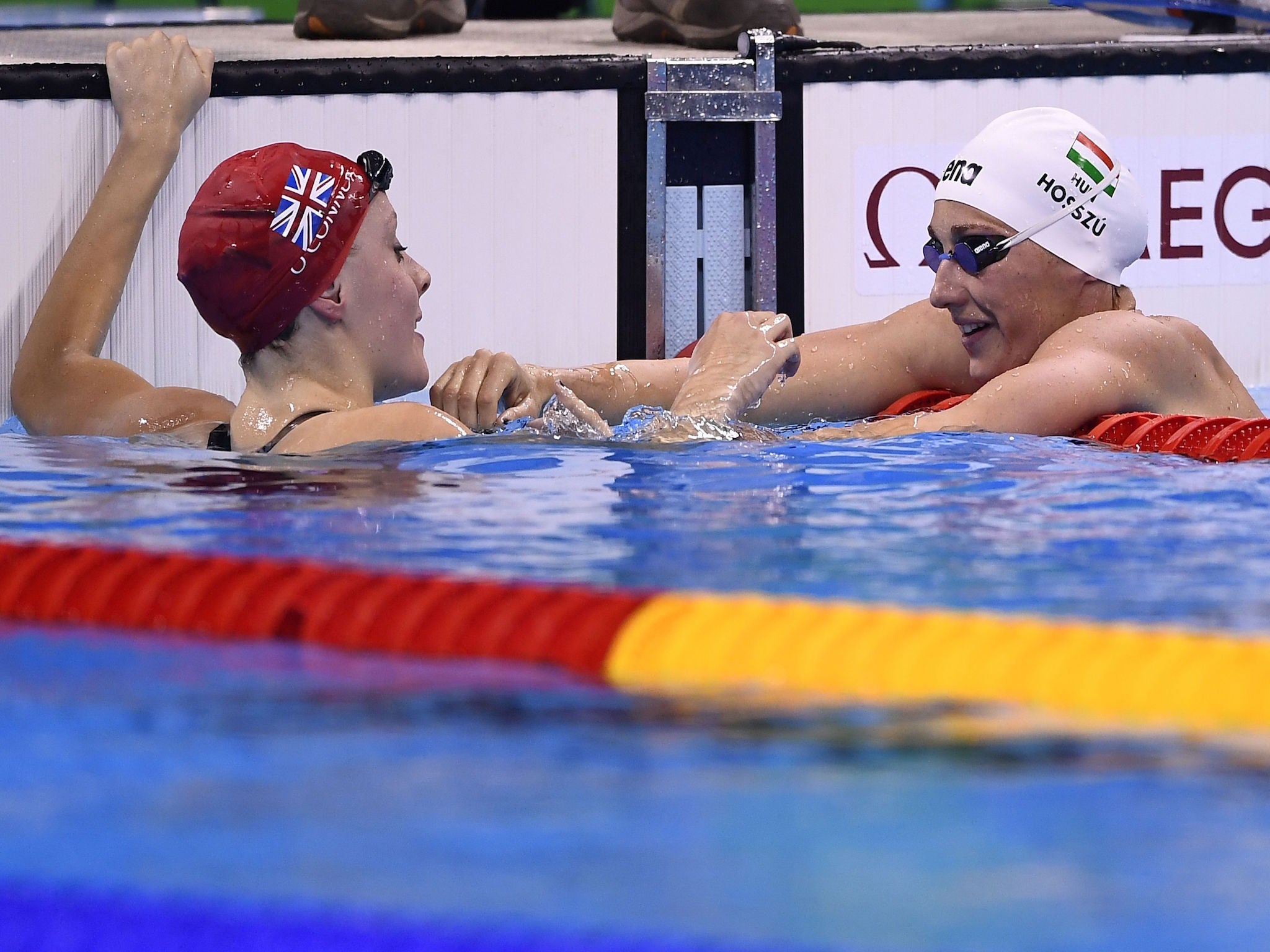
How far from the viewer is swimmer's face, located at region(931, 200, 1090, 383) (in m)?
3.49

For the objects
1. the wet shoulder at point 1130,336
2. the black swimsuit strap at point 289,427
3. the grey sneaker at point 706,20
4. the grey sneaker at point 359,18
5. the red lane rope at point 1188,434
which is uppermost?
the grey sneaker at point 359,18

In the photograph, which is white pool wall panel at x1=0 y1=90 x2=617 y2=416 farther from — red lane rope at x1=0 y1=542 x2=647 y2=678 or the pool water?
red lane rope at x1=0 y1=542 x2=647 y2=678

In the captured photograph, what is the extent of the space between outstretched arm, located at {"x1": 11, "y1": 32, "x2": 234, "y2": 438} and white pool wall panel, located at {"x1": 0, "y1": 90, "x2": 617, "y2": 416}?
0.12m

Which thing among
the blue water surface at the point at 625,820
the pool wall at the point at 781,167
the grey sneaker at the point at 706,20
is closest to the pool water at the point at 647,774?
the blue water surface at the point at 625,820

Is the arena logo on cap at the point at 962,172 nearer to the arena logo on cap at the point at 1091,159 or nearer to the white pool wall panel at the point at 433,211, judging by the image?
the arena logo on cap at the point at 1091,159

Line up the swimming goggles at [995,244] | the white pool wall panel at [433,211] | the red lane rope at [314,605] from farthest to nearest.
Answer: the white pool wall panel at [433,211] → the swimming goggles at [995,244] → the red lane rope at [314,605]

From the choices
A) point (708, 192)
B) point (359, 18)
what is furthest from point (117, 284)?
point (359, 18)

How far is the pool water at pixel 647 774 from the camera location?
1.30 metres

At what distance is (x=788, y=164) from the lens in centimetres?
434

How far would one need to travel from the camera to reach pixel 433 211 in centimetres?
427

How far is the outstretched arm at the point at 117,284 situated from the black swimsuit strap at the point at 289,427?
475 millimetres

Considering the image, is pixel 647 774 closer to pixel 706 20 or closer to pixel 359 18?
pixel 706 20

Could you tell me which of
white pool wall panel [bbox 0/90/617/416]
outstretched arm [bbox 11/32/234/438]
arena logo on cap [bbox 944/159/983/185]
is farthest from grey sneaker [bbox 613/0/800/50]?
outstretched arm [bbox 11/32/234/438]

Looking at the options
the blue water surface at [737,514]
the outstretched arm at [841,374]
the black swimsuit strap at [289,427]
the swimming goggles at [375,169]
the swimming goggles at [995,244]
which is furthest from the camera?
the outstretched arm at [841,374]
